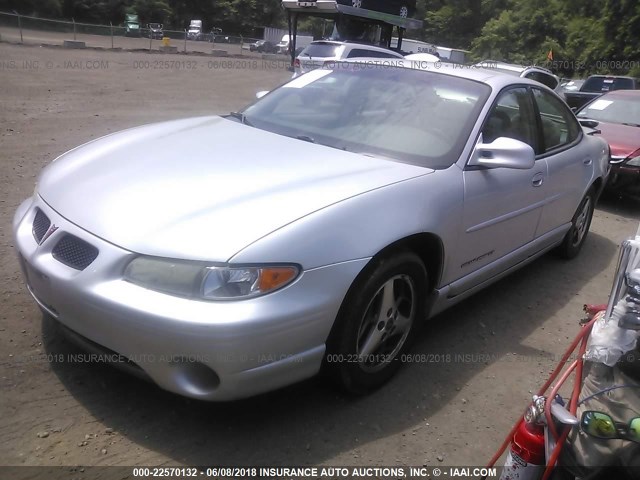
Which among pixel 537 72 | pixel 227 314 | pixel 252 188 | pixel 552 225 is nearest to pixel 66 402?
pixel 227 314

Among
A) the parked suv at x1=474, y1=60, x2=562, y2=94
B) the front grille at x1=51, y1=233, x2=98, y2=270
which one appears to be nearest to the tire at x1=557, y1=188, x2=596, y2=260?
the front grille at x1=51, y1=233, x2=98, y2=270

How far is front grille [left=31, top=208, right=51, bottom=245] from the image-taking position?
105 inches

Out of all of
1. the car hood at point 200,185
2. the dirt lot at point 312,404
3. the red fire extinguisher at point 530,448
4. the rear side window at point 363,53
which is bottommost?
the dirt lot at point 312,404

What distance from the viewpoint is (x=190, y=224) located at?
2.38 metres

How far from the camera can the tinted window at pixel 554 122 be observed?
13.7ft

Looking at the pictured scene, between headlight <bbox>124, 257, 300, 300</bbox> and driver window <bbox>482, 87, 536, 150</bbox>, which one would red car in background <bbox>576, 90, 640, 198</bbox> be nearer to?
driver window <bbox>482, 87, 536, 150</bbox>

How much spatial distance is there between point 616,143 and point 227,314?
22.1 feet

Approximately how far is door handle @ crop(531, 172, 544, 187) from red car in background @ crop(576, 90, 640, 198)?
12.1ft

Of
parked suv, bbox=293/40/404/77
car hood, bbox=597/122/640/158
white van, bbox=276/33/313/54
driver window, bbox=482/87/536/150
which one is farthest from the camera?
white van, bbox=276/33/313/54

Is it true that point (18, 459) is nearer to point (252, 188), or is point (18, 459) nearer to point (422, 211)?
point (252, 188)

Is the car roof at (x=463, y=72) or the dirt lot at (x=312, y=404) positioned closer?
the dirt lot at (x=312, y=404)

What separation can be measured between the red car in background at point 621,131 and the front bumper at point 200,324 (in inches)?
229

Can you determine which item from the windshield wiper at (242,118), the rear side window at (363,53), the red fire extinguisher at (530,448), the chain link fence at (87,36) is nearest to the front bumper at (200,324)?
the red fire extinguisher at (530,448)

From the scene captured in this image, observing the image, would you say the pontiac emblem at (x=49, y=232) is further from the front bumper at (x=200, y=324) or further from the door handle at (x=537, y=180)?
the door handle at (x=537, y=180)
